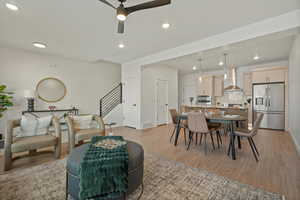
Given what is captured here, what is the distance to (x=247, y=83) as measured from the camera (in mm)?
5848

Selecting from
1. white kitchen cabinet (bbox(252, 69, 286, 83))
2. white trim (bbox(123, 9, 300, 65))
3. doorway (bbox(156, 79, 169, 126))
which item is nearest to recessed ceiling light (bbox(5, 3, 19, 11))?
white trim (bbox(123, 9, 300, 65))

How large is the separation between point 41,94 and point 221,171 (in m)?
5.66

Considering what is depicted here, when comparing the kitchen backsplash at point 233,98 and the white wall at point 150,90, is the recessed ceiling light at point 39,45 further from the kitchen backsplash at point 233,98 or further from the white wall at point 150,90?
the kitchen backsplash at point 233,98

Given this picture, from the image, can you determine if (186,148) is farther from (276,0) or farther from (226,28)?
(276,0)

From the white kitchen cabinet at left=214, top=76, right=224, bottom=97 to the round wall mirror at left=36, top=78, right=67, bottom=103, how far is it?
677 centimetres

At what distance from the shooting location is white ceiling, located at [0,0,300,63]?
2.14m

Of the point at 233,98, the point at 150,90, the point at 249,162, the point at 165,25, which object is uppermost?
the point at 165,25

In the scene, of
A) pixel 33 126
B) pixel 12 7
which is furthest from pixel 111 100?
pixel 12 7

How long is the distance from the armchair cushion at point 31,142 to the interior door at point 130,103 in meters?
3.11

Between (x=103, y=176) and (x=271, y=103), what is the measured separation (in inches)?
248

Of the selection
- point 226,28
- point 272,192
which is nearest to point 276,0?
point 226,28

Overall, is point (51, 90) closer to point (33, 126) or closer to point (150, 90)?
point (33, 126)

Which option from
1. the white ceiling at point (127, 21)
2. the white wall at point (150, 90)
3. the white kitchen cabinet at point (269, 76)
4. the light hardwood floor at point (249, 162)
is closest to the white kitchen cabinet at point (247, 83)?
the white kitchen cabinet at point (269, 76)

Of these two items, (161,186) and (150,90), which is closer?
(161,186)
